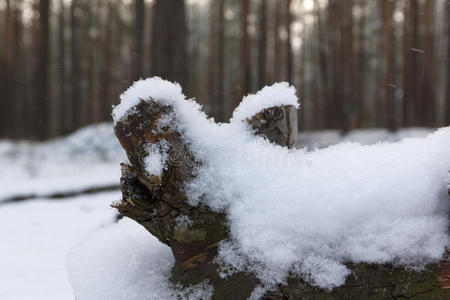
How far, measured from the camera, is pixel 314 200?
1139 mm

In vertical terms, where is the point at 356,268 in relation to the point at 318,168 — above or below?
below

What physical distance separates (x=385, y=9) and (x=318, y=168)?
39.6 ft

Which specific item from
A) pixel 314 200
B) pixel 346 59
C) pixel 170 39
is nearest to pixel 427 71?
pixel 346 59

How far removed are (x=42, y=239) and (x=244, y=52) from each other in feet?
31.6

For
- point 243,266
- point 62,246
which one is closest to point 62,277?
point 62,246

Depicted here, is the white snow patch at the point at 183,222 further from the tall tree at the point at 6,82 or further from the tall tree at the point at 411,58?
the tall tree at the point at 6,82

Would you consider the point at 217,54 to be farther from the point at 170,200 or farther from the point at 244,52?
the point at 170,200

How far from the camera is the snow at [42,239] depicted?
310 cm

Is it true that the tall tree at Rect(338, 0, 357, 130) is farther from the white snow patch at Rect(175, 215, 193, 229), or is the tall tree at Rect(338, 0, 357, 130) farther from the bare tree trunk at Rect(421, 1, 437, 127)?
the white snow patch at Rect(175, 215, 193, 229)

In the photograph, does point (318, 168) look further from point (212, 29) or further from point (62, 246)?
point (212, 29)

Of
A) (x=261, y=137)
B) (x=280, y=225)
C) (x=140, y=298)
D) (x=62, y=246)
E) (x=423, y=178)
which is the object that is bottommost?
(x=62, y=246)

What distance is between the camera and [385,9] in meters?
11.3

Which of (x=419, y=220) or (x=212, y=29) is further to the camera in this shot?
(x=212, y=29)

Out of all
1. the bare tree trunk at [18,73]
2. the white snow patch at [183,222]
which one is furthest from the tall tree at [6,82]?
the white snow patch at [183,222]
